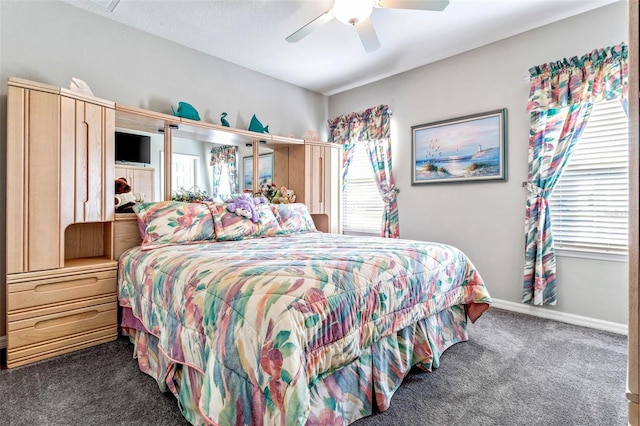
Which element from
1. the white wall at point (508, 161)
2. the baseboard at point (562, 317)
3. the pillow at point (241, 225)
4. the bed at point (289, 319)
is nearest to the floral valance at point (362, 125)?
the white wall at point (508, 161)

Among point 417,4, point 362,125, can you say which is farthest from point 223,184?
point 417,4

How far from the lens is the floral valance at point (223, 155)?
3.55m

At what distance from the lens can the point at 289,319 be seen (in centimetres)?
118

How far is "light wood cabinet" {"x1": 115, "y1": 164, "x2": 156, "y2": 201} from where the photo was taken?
2.86m

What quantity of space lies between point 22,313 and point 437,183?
147 inches

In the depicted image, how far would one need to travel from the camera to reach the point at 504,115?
319cm

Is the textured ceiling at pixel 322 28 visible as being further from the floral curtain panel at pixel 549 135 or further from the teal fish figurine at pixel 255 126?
the teal fish figurine at pixel 255 126

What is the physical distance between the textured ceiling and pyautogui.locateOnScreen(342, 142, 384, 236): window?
121 cm

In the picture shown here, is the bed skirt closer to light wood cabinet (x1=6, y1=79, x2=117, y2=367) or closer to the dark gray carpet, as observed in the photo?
the dark gray carpet

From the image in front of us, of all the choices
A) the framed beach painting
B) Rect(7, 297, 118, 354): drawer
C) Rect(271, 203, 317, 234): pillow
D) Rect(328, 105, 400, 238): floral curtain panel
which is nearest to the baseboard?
the framed beach painting

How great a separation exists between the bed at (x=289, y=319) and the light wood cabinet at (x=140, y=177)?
1.73ft

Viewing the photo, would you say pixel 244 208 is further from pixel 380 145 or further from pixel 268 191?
pixel 380 145

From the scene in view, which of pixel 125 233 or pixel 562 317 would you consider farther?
pixel 562 317

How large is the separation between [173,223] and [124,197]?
59cm
